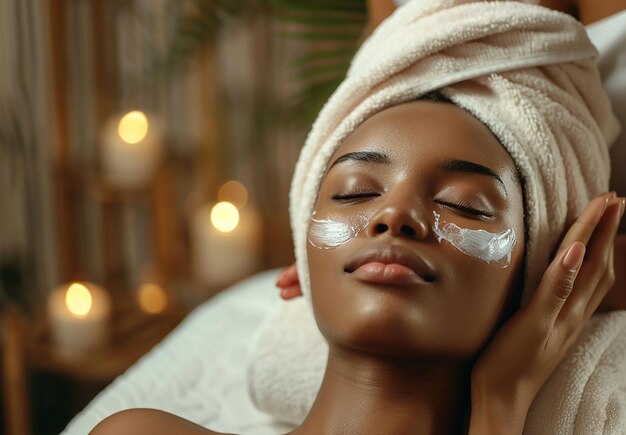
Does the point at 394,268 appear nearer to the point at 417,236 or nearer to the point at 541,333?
the point at 417,236

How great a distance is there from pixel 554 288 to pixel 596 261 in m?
0.08

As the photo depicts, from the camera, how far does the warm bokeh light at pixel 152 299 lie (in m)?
1.90

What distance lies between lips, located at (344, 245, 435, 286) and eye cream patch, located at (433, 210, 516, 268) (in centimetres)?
4

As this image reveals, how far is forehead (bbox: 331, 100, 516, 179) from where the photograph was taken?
799 mm

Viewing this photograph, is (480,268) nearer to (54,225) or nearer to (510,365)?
(510,365)

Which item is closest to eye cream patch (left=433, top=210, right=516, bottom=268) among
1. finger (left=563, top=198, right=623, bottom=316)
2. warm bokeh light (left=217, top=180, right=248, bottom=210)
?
finger (left=563, top=198, right=623, bottom=316)

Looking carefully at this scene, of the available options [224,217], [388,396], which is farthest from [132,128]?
[388,396]

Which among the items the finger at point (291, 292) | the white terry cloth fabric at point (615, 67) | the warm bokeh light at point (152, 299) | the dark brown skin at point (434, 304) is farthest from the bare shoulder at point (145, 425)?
the warm bokeh light at point (152, 299)

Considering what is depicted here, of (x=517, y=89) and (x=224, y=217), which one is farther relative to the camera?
(x=224, y=217)

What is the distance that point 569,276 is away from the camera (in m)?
0.80

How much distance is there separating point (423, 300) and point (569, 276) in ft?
0.58

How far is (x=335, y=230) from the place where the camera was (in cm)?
80

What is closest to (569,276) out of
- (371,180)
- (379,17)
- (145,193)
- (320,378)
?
(371,180)

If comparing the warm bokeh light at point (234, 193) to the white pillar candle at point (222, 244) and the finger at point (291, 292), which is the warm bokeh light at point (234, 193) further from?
the finger at point (291, 292)
